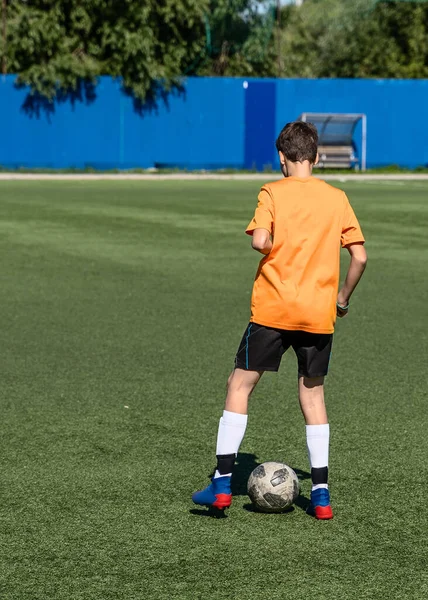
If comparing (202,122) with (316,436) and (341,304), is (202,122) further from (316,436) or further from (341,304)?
(316,436)

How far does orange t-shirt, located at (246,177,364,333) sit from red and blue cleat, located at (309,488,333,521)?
74 centimetres

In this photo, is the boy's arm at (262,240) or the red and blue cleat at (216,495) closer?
the boy's arm at (262,240)

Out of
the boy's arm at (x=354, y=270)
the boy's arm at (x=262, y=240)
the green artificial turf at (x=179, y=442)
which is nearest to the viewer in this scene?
the green artificial turf at (x=179, y=442)

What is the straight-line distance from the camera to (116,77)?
39.9 metres

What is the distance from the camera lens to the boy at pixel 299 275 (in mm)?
4949

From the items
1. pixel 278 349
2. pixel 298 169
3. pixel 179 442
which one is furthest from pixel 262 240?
pixel 179 442

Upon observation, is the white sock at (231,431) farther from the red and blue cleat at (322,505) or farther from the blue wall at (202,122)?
the blue wall at (202,122)

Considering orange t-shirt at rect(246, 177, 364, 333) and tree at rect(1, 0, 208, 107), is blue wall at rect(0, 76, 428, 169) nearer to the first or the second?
tree at rect(1, 0, 208, 107)

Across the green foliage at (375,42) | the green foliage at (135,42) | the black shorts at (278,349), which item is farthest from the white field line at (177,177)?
the black shorts at (278,349)

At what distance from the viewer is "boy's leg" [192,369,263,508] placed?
514cm

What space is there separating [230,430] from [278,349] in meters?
0.44

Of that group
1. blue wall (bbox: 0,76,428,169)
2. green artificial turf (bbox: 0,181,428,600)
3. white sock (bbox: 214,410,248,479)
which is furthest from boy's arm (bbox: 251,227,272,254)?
blue wall (bbox: 0,76,428,169)

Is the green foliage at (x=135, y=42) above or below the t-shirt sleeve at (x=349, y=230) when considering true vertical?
above

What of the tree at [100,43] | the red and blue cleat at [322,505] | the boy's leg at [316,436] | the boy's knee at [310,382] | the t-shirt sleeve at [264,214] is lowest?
the red and blue cleat at [322,505]
